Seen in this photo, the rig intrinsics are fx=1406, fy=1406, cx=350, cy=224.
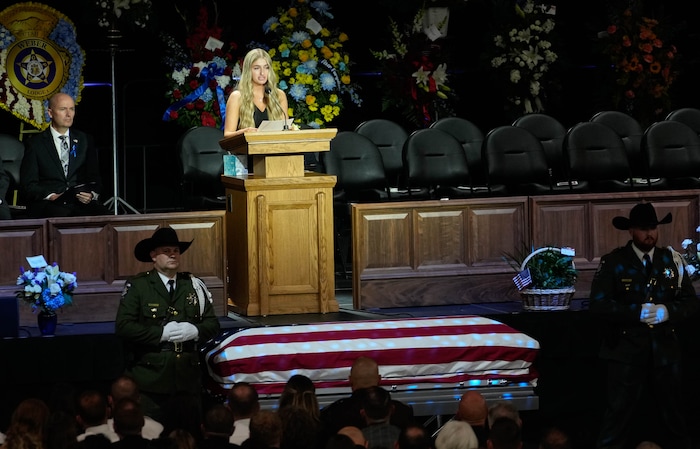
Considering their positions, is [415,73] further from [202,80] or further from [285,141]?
[285,141]

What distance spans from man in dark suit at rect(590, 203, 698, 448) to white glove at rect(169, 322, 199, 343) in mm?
2234

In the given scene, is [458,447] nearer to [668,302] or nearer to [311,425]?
[311,425]

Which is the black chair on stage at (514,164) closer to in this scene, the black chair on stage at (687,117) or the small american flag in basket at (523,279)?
the black chair on stage at (687,117)

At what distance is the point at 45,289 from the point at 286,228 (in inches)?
61.5

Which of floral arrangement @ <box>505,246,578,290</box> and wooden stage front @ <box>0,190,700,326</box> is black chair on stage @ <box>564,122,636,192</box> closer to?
wooden stage front @ <box>0,190,700,326</box>

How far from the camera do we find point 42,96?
1300cm

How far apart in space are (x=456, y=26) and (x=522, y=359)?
24.8 ft

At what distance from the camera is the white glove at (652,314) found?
25.5ft

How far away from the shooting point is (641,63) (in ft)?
45.1

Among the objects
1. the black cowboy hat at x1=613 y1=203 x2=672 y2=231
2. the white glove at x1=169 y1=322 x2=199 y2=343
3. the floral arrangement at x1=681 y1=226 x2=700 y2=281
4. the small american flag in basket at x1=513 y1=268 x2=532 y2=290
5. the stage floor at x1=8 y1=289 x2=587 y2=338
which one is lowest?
the stage floor at x1=8 y1=289 x2=587 y2=338

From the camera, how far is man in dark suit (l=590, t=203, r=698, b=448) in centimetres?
782

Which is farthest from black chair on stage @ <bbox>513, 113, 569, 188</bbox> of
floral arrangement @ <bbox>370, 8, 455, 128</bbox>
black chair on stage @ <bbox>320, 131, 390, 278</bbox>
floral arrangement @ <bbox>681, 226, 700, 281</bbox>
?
floral arrangement @ <bbox>681, 226, 700, 281</bbox>

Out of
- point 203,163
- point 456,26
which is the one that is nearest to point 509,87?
point 456,26

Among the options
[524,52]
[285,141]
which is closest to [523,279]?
[285,141]
